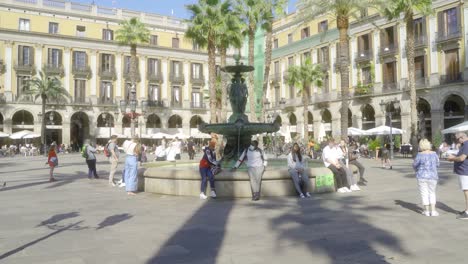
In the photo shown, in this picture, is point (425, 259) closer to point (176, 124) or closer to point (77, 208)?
point (77, 208)

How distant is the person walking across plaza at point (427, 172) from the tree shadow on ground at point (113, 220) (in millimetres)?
5288

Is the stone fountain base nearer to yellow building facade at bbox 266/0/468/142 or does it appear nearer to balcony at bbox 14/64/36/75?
yellow building facade at bbox 266/0/468/142

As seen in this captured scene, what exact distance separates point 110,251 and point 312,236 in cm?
280

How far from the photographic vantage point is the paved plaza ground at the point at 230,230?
16.4 feet

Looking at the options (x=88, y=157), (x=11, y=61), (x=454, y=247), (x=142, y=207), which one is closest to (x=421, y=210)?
(x=454, y=247)

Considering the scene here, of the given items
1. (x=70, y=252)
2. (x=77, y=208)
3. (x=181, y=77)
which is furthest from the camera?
(x=181, y=77)

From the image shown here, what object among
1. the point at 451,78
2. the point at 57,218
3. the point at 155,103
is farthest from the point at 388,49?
the point at 57,218

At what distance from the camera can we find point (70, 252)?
515cm

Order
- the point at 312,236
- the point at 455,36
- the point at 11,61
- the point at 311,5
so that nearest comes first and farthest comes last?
the point at 312,236 < the point at 311,5 < the point at 455,36 < the point at 11,61

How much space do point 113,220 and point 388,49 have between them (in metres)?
35.0

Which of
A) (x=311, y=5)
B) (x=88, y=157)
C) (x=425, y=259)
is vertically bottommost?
(x=425, y=259)

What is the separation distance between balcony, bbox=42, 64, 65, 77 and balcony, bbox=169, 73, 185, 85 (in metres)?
12.5

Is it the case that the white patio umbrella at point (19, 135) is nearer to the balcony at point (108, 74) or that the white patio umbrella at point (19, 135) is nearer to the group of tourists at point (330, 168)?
the balcony at point (108, 74)

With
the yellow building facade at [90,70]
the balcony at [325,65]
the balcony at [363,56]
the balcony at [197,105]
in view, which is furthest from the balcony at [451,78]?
the balcony at [197,105]
